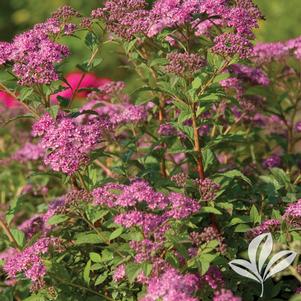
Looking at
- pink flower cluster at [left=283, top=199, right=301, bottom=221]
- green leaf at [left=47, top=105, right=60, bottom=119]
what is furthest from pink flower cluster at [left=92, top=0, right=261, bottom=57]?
pink flower cluster at [left=283, top=199, right=301, bottom=221]

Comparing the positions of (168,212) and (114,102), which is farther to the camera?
(114,102)

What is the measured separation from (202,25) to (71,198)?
0.97 metres

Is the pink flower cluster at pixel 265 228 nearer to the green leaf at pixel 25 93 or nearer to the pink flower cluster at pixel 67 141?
the pink flower cluster at pixel 67 141

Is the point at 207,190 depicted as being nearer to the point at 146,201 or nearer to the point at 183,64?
the point at 146,201

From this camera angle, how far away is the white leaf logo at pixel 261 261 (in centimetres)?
233

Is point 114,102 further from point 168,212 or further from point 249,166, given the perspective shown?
point 168,212

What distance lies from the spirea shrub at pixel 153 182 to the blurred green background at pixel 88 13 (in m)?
3.45

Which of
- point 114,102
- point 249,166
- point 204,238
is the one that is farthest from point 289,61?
point 204,238

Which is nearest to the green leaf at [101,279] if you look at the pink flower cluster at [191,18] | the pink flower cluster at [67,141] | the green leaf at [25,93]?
the pink flower cluster at [67,141]

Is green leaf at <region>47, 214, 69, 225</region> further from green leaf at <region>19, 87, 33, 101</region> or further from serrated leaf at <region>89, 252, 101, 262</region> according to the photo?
green leaf at <region>19, 87, 33, 101</region>

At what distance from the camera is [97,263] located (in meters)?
2.52

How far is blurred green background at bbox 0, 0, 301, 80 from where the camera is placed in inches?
304

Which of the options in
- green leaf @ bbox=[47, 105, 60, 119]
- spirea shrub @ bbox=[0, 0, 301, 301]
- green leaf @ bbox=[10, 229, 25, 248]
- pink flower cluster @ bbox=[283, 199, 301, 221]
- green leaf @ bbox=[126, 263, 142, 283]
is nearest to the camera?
green leaf @ bbox=[126, 263, 142, 283]

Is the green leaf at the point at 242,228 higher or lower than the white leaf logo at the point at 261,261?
higher
